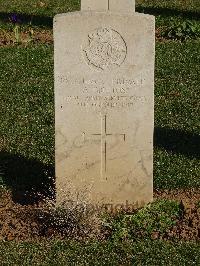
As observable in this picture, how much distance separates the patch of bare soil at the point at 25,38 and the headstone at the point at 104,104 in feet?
22.3

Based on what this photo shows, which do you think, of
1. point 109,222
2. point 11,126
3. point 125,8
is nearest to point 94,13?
point 125,8

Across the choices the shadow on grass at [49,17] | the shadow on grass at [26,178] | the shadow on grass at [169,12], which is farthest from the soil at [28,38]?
the shadow on grass at [26,178]

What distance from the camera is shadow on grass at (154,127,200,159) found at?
7.78 meters

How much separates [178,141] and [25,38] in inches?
222

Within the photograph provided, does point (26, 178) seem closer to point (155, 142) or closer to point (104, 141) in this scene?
point (104, 141)

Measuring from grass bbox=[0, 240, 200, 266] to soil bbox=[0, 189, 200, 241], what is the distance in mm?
149

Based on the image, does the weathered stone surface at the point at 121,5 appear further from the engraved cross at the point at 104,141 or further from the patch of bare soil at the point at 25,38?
the patch of bare soil at the point at 25,38

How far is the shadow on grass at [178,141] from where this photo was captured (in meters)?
7.78

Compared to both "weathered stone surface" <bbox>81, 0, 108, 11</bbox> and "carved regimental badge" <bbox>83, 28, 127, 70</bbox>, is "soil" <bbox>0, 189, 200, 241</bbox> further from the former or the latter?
"weathered stone surface" <bbox>81, 0, 108, 11</bbox>

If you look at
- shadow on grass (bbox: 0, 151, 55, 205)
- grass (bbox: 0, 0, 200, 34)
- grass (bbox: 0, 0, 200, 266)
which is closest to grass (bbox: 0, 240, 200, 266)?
grass (bbox: 0, 0, 200, 266)

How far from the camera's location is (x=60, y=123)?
5.95 meters

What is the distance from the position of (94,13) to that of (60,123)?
1012 millimetres

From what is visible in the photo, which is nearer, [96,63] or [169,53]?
[96,63]

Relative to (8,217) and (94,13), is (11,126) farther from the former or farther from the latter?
(94,13)
